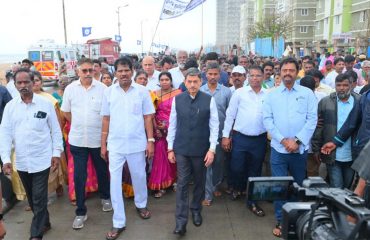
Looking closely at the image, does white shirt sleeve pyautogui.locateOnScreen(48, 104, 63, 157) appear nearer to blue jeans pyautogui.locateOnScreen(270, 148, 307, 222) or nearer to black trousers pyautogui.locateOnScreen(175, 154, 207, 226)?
black trousers pyautogui.locateOnScreen(175, 154, 207, 226)

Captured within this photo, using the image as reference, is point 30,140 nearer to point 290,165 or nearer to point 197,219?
point 197,219

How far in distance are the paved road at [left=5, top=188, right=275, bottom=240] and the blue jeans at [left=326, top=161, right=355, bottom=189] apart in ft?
2.82

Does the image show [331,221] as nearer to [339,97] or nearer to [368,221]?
[368,221]

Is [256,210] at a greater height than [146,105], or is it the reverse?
[146,105]

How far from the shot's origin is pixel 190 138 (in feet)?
12.7

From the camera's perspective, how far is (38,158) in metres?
3.64

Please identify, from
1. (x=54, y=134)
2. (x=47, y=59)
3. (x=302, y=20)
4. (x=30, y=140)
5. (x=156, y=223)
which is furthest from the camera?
(x=302, y=20)

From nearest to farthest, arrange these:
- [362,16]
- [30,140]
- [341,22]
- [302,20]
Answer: [30,140], [362,16], [341,22], [302,20]

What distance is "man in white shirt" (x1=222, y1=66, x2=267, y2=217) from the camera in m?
4.36

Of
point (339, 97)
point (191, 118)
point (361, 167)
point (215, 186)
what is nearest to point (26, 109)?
point (191, 118)

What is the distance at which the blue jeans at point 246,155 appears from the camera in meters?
→ 4.45

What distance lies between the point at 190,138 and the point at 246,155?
1.02 m

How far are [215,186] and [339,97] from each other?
1923mm

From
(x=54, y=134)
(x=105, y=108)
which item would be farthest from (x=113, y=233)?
(x=105, y=108)
